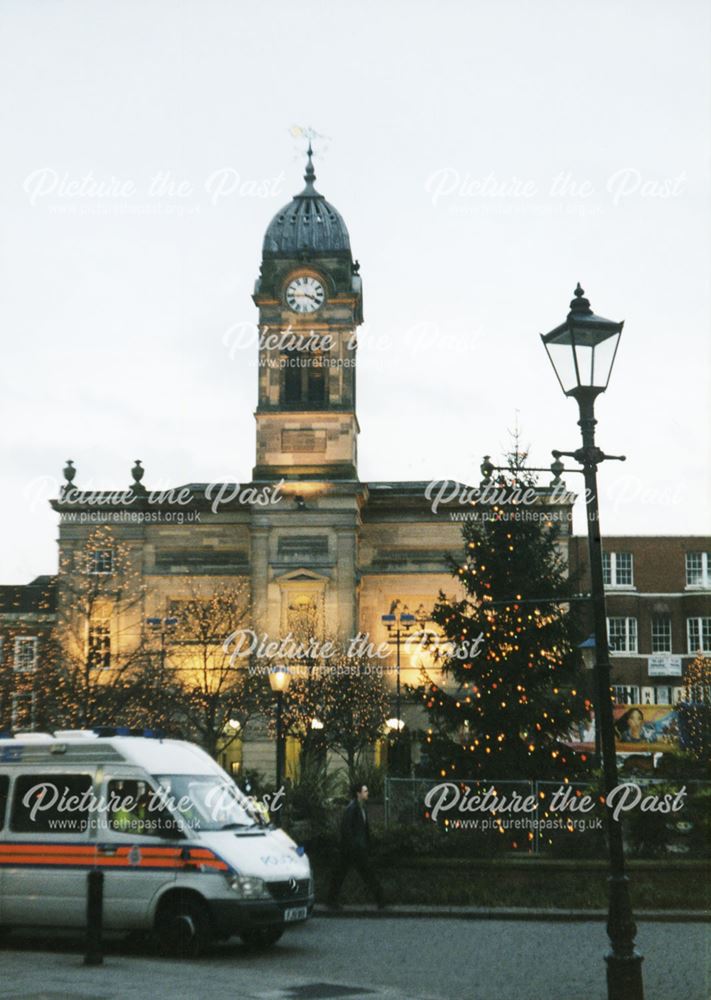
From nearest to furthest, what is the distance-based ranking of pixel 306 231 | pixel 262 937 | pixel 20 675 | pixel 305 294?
pixel 262 937 → pixel 20 675 → pixel 305 294 → pixel 306 231

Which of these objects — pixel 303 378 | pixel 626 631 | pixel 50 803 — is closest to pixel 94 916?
pixel 50 803

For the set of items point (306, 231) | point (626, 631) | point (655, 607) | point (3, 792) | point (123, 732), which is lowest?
point (3, 792)

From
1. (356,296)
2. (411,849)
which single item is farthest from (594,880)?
(356,296)

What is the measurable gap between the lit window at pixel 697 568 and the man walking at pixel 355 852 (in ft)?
184

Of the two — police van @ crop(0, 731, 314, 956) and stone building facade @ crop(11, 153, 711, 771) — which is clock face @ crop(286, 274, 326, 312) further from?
police van @ crop(0, 731, 314, 956)

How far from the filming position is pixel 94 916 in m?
15.4

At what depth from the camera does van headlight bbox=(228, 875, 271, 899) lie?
15.9 m

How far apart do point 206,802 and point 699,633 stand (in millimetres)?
59800

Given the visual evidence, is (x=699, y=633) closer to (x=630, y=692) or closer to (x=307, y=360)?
(x=630, y=692)

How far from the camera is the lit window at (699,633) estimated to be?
240 ft

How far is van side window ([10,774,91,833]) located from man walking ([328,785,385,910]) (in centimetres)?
496

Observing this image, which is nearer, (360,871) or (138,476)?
(360,871)

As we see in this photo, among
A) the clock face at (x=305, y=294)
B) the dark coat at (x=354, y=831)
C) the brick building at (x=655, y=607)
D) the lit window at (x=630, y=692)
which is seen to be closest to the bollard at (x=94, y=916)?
the dark coat at (x=354, y=831)

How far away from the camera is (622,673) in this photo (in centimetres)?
7294
